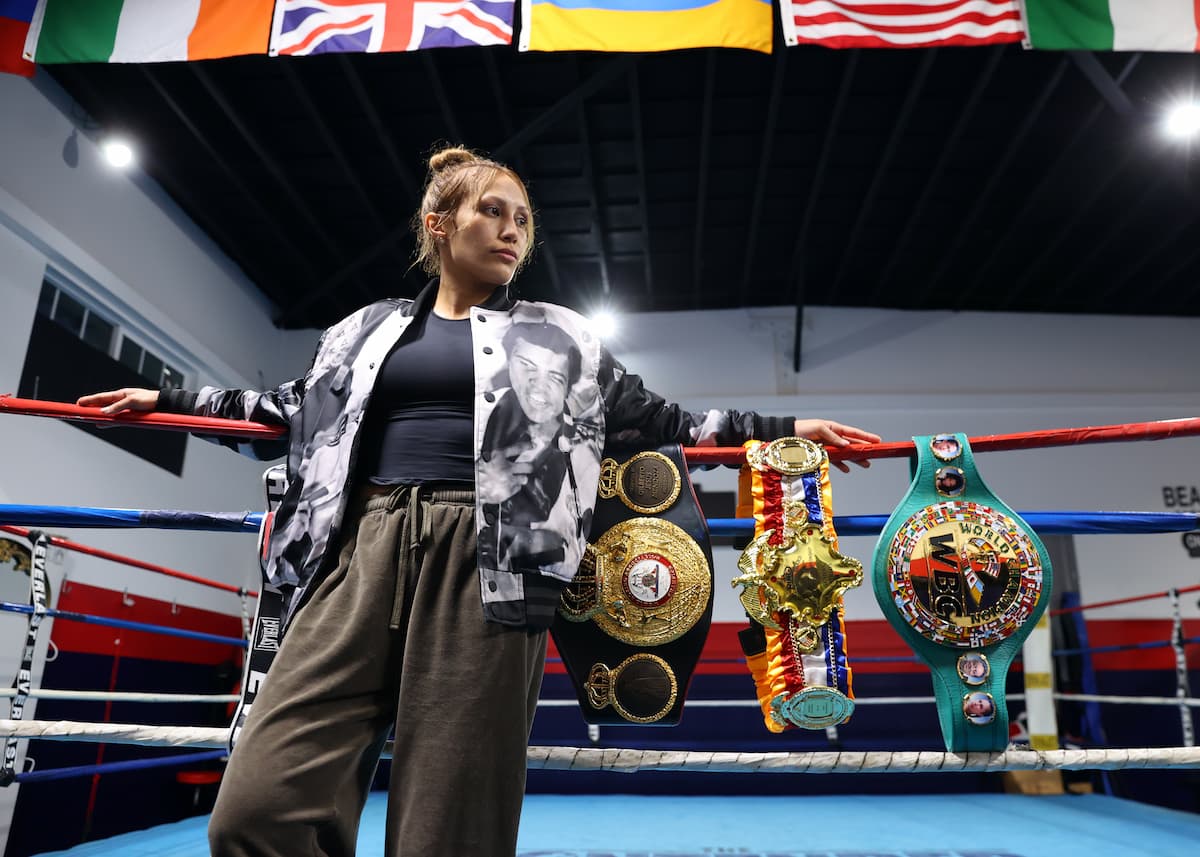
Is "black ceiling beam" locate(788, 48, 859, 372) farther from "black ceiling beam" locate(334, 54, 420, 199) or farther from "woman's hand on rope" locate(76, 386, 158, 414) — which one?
"woman's hand on rope" locate(76, 386, 158, 414)

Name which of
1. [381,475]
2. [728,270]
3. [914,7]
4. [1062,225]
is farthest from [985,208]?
[381,475]

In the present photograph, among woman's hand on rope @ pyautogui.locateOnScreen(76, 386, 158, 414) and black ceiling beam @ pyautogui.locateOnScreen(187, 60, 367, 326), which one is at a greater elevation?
black ceiling beam @ pyautogui.locateOnScreen(187, 60, 367, 326)

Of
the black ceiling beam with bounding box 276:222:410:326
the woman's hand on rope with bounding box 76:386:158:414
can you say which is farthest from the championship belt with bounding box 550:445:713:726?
the black ceiling beam with bounding box 276:222:410:326

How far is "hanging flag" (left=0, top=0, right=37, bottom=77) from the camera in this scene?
2861 millimetres

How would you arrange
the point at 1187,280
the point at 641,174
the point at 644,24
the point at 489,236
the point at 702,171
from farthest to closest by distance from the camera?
the point at 1187,280, the point at 641,174, the point at 702,171, the point at 644,24, the point at 489,236

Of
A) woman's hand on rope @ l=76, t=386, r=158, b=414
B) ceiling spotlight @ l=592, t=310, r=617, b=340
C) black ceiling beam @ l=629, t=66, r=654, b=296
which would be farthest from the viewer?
ceiling spotlight @ l=592, t=310, r=617, b=340

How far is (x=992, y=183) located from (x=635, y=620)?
16.8 feet

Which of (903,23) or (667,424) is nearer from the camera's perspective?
(667,424)

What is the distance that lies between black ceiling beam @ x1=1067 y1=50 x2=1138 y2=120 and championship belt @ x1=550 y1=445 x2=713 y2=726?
4.29 metres

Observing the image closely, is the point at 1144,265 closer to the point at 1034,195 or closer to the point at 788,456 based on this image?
the point at 1034,195

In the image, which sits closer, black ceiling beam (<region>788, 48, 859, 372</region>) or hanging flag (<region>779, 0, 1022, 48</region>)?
hanging flag (<region>779, 0, 1022, 48</region>)

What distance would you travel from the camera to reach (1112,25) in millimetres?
2816

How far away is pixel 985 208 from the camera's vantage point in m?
5.56

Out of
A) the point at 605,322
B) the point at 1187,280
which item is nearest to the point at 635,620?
the point at 605,322
